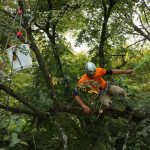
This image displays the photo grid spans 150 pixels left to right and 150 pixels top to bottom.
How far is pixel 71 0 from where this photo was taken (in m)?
11.6

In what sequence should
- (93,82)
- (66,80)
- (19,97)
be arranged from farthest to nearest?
1. (66,80)
2. (93,82)
3. (19,97)

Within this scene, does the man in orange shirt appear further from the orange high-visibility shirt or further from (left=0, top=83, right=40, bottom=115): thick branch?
(left=0, top=83, right=40, bottom=115): thick branch

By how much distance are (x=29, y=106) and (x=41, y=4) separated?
5.96 m

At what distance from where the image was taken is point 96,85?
8.09 metres

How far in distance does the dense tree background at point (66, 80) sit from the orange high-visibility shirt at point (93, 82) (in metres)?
0.31

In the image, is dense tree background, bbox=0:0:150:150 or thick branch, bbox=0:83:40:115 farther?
dense tree background, bbox=0:0:150:150

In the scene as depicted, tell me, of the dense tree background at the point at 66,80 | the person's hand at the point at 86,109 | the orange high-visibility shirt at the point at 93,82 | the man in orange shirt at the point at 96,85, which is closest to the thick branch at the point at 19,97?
the dense tree background at the point at 66,80

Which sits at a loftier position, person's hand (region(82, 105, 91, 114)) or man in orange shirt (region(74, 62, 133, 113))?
man in orange shirt (region(74, 62, 133, 113))

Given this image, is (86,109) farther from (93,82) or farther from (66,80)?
(66,80)

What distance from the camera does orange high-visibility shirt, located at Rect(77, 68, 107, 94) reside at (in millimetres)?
7958

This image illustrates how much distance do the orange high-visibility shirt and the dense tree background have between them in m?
0.31

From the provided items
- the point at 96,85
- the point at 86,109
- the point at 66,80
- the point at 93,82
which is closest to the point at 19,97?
the point at 86,109

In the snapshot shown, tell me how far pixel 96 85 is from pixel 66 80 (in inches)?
92.6

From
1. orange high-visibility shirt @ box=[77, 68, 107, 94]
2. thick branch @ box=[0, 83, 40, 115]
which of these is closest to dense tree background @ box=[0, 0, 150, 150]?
thick branch @ box=[0, 83, 40, 115]
